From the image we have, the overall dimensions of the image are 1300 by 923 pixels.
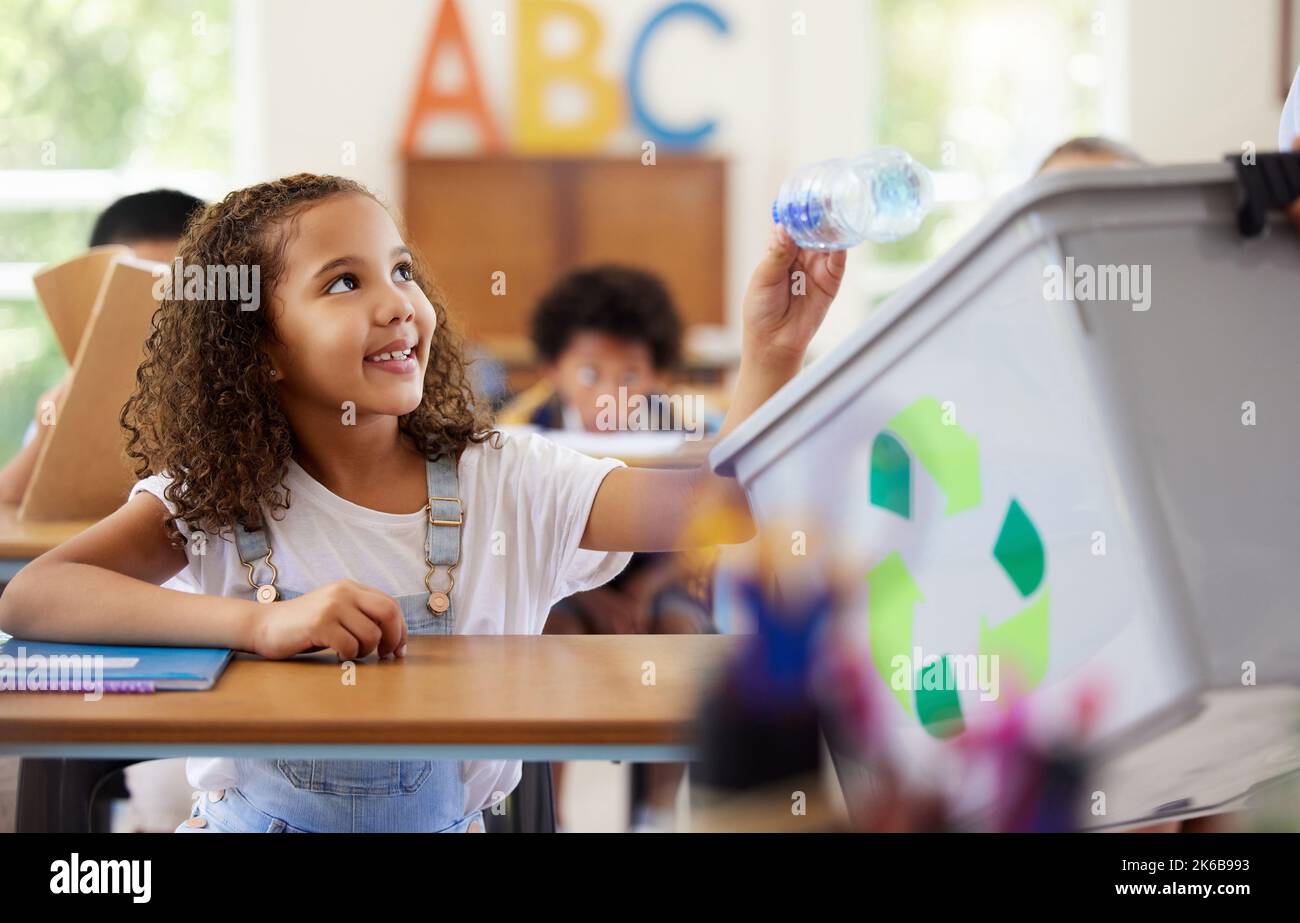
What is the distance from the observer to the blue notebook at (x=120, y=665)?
854 mm

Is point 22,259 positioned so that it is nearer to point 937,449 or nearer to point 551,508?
point 551,508

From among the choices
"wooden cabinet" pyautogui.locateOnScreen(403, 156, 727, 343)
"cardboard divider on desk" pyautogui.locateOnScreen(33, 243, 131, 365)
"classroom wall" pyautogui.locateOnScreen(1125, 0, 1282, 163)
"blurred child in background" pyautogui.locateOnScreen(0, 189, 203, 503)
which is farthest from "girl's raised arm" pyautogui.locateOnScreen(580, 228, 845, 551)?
"classroom wall" pyautogui.locateOnScreen(1125, 0, 1282, 163)

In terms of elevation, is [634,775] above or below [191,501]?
below

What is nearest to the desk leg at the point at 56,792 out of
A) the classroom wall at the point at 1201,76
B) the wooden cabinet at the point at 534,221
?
the wooden cabinet at the point at 534,221

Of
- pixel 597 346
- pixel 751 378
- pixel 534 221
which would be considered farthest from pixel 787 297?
pixel 534 221

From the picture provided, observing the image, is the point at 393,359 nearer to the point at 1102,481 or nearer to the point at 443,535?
the point at 443,535

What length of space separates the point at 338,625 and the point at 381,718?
156mm

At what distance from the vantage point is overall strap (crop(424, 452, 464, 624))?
3.71ft

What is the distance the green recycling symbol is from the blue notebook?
1.41 feet

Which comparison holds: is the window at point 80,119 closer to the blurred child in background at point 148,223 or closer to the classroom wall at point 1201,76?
the blurred child in background at point 148,223

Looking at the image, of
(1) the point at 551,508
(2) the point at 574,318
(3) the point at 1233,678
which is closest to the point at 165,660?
(1) the point at 551,508

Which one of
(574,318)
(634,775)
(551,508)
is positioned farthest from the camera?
(574,318)
